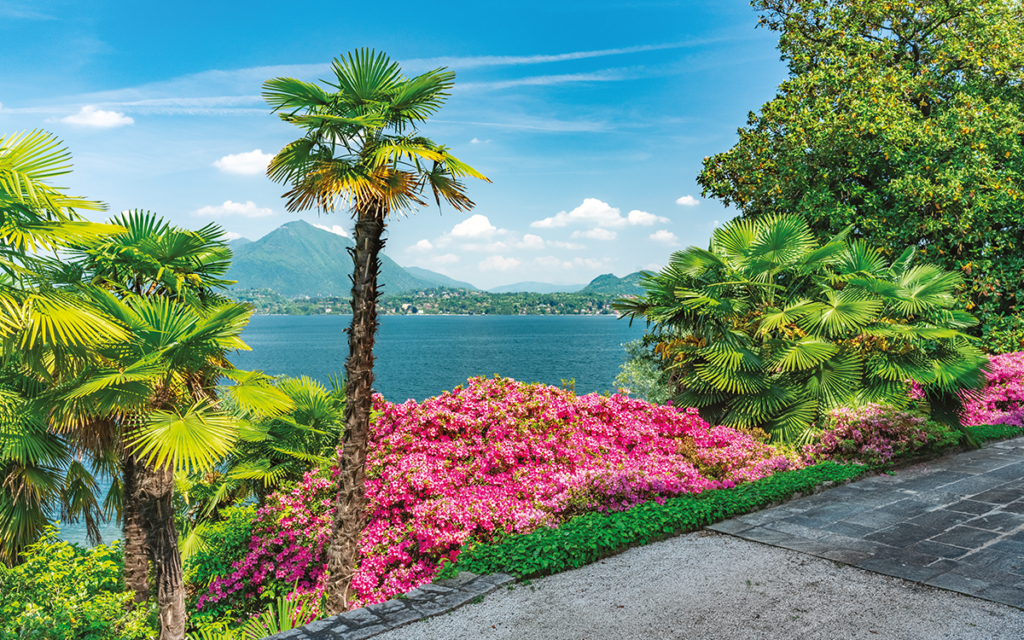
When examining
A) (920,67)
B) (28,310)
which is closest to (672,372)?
(28,310)

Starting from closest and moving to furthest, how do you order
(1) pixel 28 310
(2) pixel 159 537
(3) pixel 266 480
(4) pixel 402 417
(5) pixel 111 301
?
1. (1) pixel 28 310
2. (5) pixel 111 301
3. (2) pixel 159 537
4. (4) pixel 402 417
5. (3) pixel 266 480

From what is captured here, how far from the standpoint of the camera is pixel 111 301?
5121mm

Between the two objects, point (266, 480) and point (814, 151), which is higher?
point (814, 151)

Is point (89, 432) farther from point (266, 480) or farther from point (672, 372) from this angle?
point (672, 372)

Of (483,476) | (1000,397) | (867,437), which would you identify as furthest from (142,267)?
(1000,397)

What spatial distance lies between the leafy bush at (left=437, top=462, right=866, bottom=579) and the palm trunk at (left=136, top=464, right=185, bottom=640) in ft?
9.42

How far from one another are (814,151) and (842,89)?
71.7 inches

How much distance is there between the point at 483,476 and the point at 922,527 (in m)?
4.11

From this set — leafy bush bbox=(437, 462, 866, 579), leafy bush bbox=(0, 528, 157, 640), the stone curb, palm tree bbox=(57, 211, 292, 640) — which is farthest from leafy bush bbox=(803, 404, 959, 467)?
leafy bush bbox=(0, 528, 157, 640)

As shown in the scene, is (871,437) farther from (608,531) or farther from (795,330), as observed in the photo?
(608,531)

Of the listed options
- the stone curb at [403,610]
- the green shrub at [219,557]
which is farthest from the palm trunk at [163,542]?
the stone curb at [403,610]

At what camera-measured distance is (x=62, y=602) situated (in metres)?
6.03

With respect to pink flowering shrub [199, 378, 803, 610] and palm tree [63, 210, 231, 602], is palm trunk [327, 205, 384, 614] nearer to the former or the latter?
pink flowering shrub [199, 378, 803, 610]

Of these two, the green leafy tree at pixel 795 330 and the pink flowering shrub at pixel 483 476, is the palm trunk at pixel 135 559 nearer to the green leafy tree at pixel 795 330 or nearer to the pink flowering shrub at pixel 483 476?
the pink flowering shrub at pixel 483 476
